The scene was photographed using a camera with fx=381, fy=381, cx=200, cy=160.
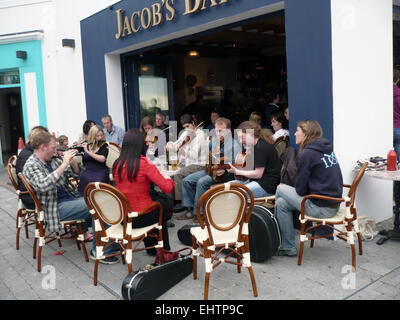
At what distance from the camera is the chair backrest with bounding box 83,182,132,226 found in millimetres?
3131

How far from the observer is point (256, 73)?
13.0 meters

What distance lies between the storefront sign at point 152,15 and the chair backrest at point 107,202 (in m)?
3.15

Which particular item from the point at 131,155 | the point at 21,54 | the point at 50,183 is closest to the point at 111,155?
the point at 50,183

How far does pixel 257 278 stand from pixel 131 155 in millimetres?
1542

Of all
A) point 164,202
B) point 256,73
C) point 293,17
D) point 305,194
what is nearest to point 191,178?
point 164,202

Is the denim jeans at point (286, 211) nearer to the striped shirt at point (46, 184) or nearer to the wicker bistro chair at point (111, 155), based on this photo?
the striped shirt at point (46, 184)

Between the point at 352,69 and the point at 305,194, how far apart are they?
156 centimetres

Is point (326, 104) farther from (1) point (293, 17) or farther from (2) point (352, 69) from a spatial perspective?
(1) point (293, 17)

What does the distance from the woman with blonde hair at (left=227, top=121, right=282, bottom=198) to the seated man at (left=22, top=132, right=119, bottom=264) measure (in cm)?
158

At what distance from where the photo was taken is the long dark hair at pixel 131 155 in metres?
3.36

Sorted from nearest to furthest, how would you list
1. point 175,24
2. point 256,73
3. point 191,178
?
1. point 191,178
2. point 175,24
3. point 256,73

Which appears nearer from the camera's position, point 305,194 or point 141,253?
point 305,194
